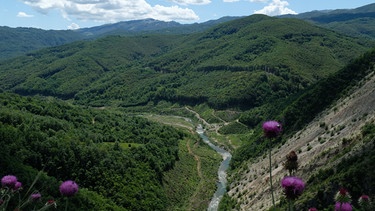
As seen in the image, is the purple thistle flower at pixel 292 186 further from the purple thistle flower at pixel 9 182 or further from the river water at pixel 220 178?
the river water at pixel 220 178

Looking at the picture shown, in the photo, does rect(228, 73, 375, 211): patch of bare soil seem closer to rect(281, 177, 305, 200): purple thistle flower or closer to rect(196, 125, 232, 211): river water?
rect(196, 125, 232, 211): river water

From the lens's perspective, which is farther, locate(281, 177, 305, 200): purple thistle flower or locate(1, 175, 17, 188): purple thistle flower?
locate(1, 175, 17, 188): purple thistle flower

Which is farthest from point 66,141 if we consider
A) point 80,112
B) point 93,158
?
point 80,112

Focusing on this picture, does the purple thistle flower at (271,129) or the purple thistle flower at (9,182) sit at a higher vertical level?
the purple thistle flower at (271,129)

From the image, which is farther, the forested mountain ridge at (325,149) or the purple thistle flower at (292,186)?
the forested mountain ridge at (325,149)

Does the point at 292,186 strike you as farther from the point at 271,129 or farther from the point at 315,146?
the point at 315,146

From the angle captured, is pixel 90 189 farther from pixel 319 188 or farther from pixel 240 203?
pixel 319 188

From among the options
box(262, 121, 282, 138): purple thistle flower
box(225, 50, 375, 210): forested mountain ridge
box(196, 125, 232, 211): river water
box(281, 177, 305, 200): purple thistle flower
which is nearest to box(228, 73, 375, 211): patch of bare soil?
box(225, 50, 375, 210): forested mountain ridge

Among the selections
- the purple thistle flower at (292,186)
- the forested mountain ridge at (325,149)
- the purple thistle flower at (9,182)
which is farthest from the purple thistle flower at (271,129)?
the forested mountain ridge at (325,149)

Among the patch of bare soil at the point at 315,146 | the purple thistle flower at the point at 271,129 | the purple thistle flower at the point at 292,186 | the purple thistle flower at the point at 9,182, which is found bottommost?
the patch of bare soil at the point at 315,146

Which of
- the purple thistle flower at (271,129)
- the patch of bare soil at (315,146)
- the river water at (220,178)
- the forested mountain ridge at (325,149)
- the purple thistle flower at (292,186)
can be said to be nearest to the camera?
the purple thistle flower at (292,186)
